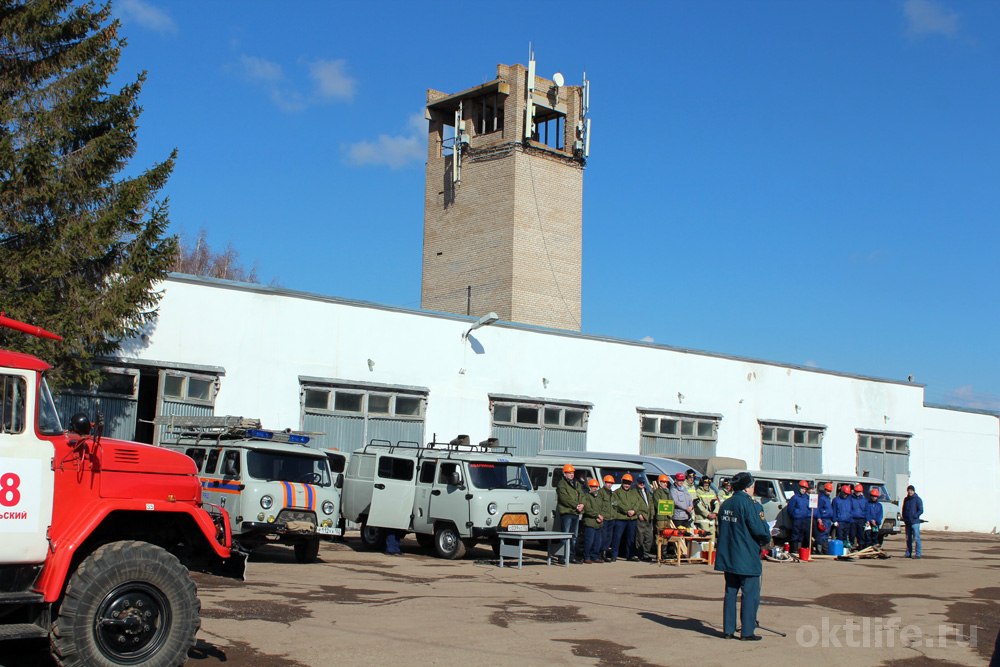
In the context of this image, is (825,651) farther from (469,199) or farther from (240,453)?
(469,199)

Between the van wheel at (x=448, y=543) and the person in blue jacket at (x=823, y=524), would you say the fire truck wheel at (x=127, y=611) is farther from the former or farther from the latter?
the person in blue jacket at (x=823, y=524)

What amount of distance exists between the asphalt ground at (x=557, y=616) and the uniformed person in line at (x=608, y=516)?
1167 millimetres

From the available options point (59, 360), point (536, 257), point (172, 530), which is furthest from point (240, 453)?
point (536, 257)

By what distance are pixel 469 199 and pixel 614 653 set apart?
1617 inches

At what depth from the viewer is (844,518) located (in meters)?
23.7

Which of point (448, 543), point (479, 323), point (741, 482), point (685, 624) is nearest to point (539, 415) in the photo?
point (479, 323)

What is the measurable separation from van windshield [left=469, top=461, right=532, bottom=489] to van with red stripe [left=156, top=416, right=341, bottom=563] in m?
2.76

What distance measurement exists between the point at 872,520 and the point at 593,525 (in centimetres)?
807

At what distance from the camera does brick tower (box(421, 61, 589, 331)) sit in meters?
48.1

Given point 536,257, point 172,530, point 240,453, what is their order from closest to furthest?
point 172,530, point 240,453, point 536,257

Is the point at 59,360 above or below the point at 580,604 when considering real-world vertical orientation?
above

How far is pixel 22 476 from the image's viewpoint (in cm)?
786

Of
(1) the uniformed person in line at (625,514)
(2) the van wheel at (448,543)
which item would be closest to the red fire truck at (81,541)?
(2) the van wheel at (448,543)

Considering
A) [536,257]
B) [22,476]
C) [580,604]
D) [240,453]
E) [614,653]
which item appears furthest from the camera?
[536,257]
